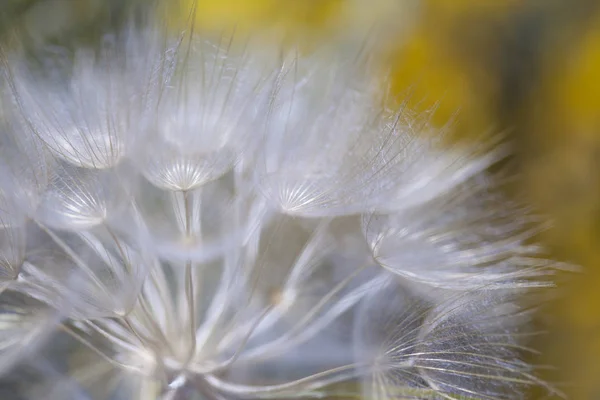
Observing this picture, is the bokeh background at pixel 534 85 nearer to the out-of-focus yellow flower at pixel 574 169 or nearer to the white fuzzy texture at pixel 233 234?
the out-of-focus yellow flower at pixel 574 169

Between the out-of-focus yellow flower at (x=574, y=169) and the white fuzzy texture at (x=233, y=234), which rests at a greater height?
the out-of-focus yellow flower at (x=574, y=169)

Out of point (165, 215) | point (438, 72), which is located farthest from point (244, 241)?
point (438, 72)

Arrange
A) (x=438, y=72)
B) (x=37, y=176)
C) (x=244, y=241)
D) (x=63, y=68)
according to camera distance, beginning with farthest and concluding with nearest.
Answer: (x=438, y=72) < (x=63, y=68) < (x=244, y=241) < (x=37, y=176)

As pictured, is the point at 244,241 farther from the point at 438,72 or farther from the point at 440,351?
the point at 438,72

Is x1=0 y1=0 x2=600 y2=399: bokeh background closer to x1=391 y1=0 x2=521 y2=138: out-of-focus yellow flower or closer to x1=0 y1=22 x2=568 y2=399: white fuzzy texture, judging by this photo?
x1=391 y1=0 x2=521 y2=138: out-of-focus yellow flower

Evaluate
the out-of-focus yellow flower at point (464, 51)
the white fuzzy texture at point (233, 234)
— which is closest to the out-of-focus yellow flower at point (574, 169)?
the out-of-focus yellow flower at point (464, 51)

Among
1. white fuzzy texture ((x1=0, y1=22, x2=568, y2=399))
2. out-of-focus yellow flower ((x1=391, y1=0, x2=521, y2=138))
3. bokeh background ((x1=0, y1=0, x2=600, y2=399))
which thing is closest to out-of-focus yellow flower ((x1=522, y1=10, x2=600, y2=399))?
bokeh background ((x1=0, y1=0, x2=600, y2=399))
